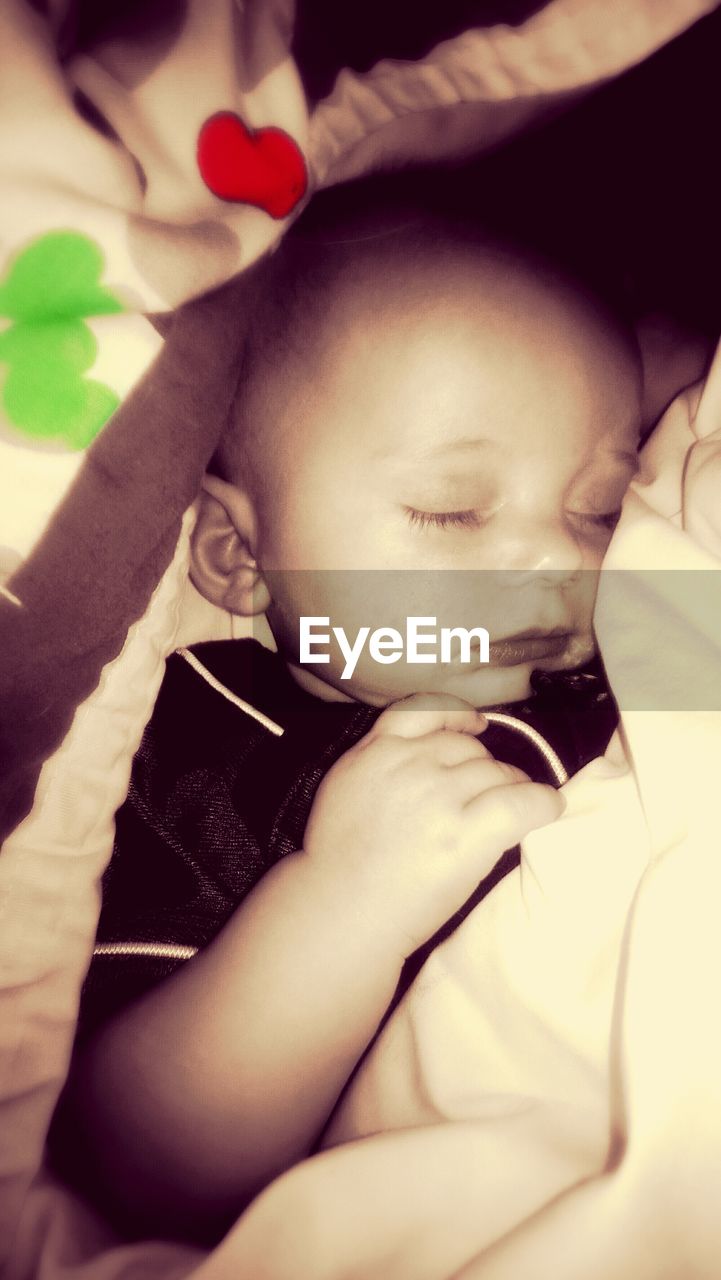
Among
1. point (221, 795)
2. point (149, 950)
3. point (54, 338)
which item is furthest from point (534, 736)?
point (54, 338)

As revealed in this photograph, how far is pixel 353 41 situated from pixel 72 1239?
1029mm

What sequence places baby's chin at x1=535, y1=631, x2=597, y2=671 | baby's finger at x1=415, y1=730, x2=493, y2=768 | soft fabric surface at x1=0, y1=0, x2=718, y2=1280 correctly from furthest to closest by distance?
1. baby's chin at x1=535, y1=631, x2=597, y2=671
2. baby's finger at x1=415, y1=730, x2=493, y2=768
3. soft fabric surface at x1=0, y1=0, x2=718, y2=1280

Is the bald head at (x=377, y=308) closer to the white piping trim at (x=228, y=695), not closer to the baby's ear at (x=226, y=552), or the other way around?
the baby's ear at (x=226, y=552)

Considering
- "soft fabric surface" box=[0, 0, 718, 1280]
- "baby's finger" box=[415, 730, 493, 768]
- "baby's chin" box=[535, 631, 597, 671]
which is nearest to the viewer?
"soft fabric surface" box=[0, 0, 718, 1280]

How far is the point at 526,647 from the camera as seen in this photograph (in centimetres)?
77

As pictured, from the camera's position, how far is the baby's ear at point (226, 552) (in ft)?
2.73

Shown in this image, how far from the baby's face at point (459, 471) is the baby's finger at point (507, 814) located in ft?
0.52

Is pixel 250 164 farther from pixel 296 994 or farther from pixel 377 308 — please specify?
pixel 296 994

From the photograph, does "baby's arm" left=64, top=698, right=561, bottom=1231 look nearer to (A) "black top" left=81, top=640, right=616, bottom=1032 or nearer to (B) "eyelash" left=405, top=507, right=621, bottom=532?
(A) "black top" left=81, top=640, right=616, bottom=1032

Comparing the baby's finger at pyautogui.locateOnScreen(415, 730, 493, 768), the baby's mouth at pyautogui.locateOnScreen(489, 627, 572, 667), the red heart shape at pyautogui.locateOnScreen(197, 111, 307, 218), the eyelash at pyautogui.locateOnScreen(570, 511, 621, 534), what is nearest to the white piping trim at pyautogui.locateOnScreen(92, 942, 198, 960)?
the baby's finger at pyautogui.locateOnScreen(415, 730, 493, 768)

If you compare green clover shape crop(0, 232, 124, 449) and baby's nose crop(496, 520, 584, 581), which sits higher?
green clover shape crop(0, 232, 124, 449)

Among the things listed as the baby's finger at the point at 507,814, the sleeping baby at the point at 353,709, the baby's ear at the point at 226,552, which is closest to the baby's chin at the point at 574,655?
the sleeping baby at the point at 353,709

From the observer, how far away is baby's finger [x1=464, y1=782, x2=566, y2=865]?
62cm

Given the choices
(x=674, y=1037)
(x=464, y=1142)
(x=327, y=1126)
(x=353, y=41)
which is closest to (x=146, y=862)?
(x=327, y=1126)
